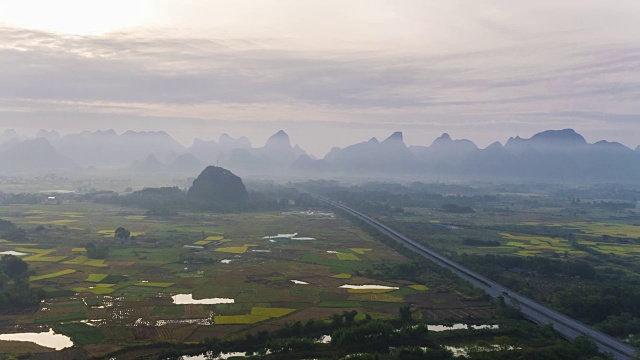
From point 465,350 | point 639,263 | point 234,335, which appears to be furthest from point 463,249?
point 234,335

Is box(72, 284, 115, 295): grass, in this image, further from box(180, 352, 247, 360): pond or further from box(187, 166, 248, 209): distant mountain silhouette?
box(187, 166, 248, 209): distant mountain silhouette

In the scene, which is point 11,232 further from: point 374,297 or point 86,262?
point 374,297

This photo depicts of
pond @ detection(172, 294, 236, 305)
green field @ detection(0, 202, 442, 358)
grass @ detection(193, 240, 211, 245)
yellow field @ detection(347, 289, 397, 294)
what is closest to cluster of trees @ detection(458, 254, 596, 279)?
green field @ detection(0, 202, 442, 358)

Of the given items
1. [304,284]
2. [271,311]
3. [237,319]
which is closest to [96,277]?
[237,319]

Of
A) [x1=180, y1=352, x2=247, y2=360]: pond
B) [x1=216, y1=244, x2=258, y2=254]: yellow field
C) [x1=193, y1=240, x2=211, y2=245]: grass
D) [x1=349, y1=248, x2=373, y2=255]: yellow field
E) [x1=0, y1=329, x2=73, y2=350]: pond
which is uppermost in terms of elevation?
[x1=193, y1=240, x2=211, y2=245]: grass

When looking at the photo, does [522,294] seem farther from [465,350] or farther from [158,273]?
[158,273]

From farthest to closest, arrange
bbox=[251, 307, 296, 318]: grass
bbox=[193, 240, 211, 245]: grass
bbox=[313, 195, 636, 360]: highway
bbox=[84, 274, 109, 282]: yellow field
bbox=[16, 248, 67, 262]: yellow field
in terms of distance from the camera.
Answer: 1. bbox=[193, 240, 211, 245]: grass
2. bbox=[16, 248, 67, 262]: yellow field
3. bbox=[84, 274, 109, 282]: yellow field
4. bbox=[251, 307, 296, 318]: grass
5. bbox=[313, 195, 636, 360]: highway
